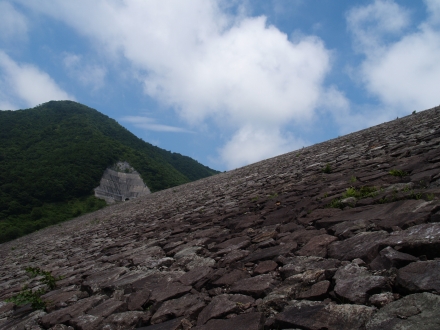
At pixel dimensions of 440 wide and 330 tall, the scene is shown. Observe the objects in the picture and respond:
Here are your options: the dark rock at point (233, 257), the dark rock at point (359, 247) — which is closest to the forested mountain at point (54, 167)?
the dark rock at point (233, 257)

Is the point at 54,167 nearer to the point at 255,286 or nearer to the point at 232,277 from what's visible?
the point at 232,277

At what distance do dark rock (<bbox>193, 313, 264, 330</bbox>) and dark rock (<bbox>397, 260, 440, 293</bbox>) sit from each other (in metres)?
0.88

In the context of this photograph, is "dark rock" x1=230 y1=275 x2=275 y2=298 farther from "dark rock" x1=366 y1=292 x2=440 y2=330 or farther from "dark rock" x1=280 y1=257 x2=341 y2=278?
"dark rock" x1=366 y1=292 x2=440 y2=330

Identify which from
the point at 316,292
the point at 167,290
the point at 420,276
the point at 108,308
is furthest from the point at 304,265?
the point at 108,308

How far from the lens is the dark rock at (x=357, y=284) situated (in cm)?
190

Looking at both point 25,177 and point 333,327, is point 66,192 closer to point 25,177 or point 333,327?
point 25,177

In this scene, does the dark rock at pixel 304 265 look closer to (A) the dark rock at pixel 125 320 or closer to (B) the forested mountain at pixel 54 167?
(A) the dark rock at pixel 125 320

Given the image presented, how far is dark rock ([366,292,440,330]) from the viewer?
1.50 meters

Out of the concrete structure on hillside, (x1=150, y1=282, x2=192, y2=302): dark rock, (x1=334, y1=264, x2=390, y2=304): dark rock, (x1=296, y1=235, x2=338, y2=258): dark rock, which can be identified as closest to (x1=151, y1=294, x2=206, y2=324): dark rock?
(x1=150, y1=282, x2=192, y2=302): dark rock

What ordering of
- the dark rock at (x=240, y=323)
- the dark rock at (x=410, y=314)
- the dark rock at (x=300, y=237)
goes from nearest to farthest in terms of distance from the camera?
the dark rock at (x=410, y=314), the dark rock at (x=240, y=323), the dark rock at (x=300, y=237)

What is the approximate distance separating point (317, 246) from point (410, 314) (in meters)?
1.21

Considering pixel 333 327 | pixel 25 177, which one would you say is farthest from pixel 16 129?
pixel 333 327

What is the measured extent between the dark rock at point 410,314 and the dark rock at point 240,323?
0.68m

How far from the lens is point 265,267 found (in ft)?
9.17
